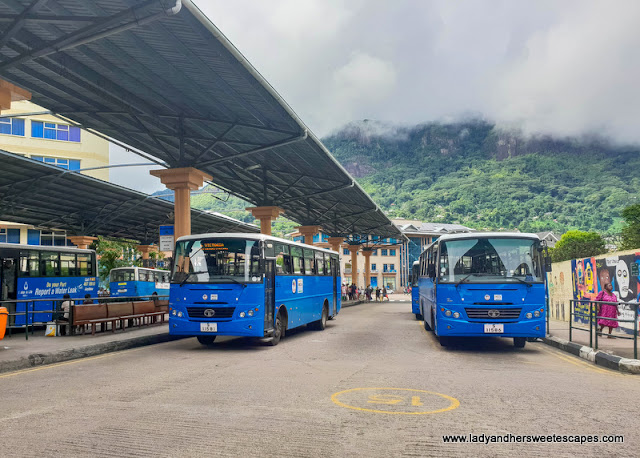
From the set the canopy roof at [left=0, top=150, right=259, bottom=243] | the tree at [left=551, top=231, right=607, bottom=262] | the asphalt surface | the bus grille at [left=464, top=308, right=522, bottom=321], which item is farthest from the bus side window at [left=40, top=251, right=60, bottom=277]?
the tree at [left=551, top=231, right=607, bottom=262]

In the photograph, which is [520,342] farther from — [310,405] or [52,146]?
[52,146]

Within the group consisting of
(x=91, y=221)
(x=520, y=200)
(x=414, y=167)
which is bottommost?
(x=91, y=221)

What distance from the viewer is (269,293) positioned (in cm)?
1353

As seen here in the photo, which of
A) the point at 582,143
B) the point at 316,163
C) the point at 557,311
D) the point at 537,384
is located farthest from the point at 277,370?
the point at 582,143

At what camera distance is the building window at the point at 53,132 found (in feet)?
161

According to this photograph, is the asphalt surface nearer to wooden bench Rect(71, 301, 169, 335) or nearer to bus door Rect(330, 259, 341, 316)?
wooden bench Rect(71, 301, 169, 335)

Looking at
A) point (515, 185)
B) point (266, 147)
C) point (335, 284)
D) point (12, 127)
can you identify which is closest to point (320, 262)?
point (335, 284)

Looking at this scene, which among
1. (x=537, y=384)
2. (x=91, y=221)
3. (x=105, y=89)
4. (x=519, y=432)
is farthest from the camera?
(x=91, y=221)

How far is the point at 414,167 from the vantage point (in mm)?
187125

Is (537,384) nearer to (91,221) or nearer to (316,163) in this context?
(316,163)

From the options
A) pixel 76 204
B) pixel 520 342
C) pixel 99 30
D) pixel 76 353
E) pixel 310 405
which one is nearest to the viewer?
pixel 310 405

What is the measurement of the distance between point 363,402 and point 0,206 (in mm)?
24989

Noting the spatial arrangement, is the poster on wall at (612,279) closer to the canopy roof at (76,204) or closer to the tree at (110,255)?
the canopy roof at (76,204)

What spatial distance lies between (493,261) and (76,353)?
918 centimetres
